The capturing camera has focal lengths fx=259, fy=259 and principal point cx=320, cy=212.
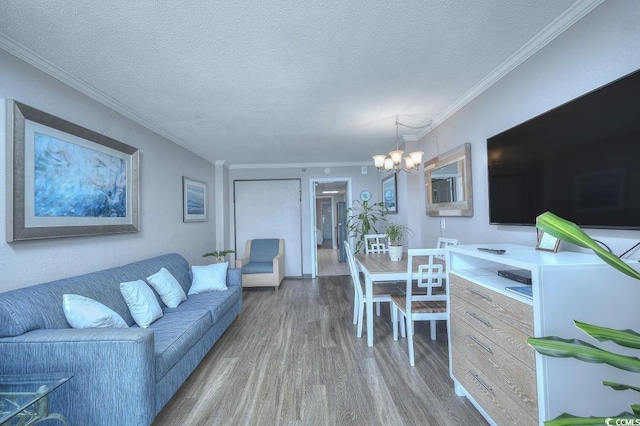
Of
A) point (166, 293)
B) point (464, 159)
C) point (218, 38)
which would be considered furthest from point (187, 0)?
point (464, 159)

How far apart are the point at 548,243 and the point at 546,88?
0.98 m

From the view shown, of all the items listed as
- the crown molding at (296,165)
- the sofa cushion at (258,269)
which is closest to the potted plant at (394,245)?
the sofa cushion at (258,269)

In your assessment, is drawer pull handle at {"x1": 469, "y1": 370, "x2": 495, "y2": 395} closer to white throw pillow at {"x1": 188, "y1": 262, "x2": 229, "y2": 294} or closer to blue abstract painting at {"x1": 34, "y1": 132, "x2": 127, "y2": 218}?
white throw pillow at {"x1": 188, "y1": 262, "x2": 229, "y2": 294}

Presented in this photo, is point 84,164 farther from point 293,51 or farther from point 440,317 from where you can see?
point 440,317

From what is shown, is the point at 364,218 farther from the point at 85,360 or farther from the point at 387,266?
the point at 85,360

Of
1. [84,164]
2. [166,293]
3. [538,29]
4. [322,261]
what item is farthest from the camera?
[322,261]

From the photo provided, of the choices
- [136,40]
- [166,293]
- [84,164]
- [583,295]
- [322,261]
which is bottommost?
[322,261]

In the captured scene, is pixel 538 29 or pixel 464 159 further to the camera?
pixel 464 159

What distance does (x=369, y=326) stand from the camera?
95.0 inches

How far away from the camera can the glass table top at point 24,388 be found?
107 centimetres

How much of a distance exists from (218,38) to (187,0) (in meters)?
0.28

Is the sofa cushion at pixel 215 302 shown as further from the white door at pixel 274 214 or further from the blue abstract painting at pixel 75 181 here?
the white door at pixel 274 214

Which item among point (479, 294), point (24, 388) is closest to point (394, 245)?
point (479, 294)

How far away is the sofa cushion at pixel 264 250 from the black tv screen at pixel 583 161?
392 centimetres
